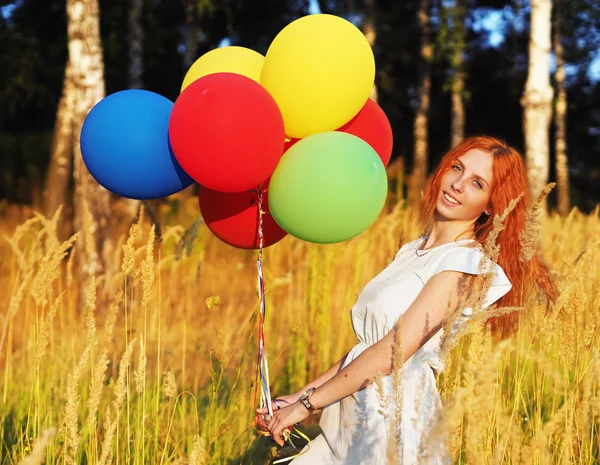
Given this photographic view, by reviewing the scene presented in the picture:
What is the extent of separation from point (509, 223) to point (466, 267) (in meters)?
0.29

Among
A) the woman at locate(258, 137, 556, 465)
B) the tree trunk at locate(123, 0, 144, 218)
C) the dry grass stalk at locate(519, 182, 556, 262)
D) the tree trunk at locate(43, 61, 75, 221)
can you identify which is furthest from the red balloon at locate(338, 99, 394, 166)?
the tree trunk at locate(123, 0, 144, 218)

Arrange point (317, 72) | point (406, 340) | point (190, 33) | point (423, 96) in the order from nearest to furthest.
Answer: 1. point (406, 340)
2. point (317, 72)
3. point (190, 33)
4. point (423, 96)

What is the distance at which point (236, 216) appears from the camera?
6.28 feet

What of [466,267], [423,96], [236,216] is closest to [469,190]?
[466,267]

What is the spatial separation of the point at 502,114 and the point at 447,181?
14964 mm

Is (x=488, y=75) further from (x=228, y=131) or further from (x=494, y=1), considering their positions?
(x=228, y=131)

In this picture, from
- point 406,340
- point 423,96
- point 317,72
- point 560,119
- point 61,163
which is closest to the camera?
point 406,340

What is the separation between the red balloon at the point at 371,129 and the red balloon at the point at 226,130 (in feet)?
1.07

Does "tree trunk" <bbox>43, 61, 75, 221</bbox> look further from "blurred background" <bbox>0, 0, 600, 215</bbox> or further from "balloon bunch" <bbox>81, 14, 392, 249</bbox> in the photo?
"balloon bunch" <bbox>81, 14, 392, 249</bbox>

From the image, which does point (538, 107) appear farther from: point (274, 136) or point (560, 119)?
point (560, 119)

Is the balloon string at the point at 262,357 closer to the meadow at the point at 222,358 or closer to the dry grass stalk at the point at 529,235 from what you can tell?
the meadow at the point at 222,358

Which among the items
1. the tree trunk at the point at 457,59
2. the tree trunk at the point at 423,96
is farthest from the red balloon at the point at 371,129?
the tree trunk at the point at 423,96

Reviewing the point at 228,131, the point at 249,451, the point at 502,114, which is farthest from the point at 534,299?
the point at 502,114

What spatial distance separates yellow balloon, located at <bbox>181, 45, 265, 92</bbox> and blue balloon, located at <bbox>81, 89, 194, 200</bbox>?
0.18m
